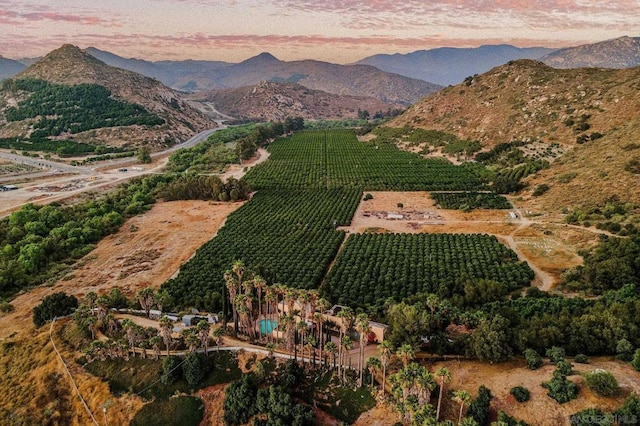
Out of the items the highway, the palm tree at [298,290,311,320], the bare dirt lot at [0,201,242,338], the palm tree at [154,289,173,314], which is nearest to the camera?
the palm tree at [298,290,311,320]

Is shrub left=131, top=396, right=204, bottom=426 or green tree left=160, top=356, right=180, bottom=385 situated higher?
green tree left=160, top=356, right=180, bottom=385

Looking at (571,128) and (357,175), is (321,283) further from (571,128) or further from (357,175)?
(571,128)

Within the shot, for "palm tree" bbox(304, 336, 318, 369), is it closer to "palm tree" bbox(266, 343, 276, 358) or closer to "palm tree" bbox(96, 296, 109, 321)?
"palm tree" bbox(266, 343, 276, 358)

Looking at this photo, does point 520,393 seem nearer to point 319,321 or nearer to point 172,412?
point 319,321

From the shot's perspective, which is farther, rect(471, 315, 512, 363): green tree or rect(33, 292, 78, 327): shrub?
rect(33, 292, 78, 327): shrub

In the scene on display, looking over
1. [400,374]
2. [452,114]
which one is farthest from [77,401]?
[452,114]

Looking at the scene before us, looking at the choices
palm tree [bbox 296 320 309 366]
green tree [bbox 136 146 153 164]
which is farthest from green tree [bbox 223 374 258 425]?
green tree [bbox 136 146 153 164]
